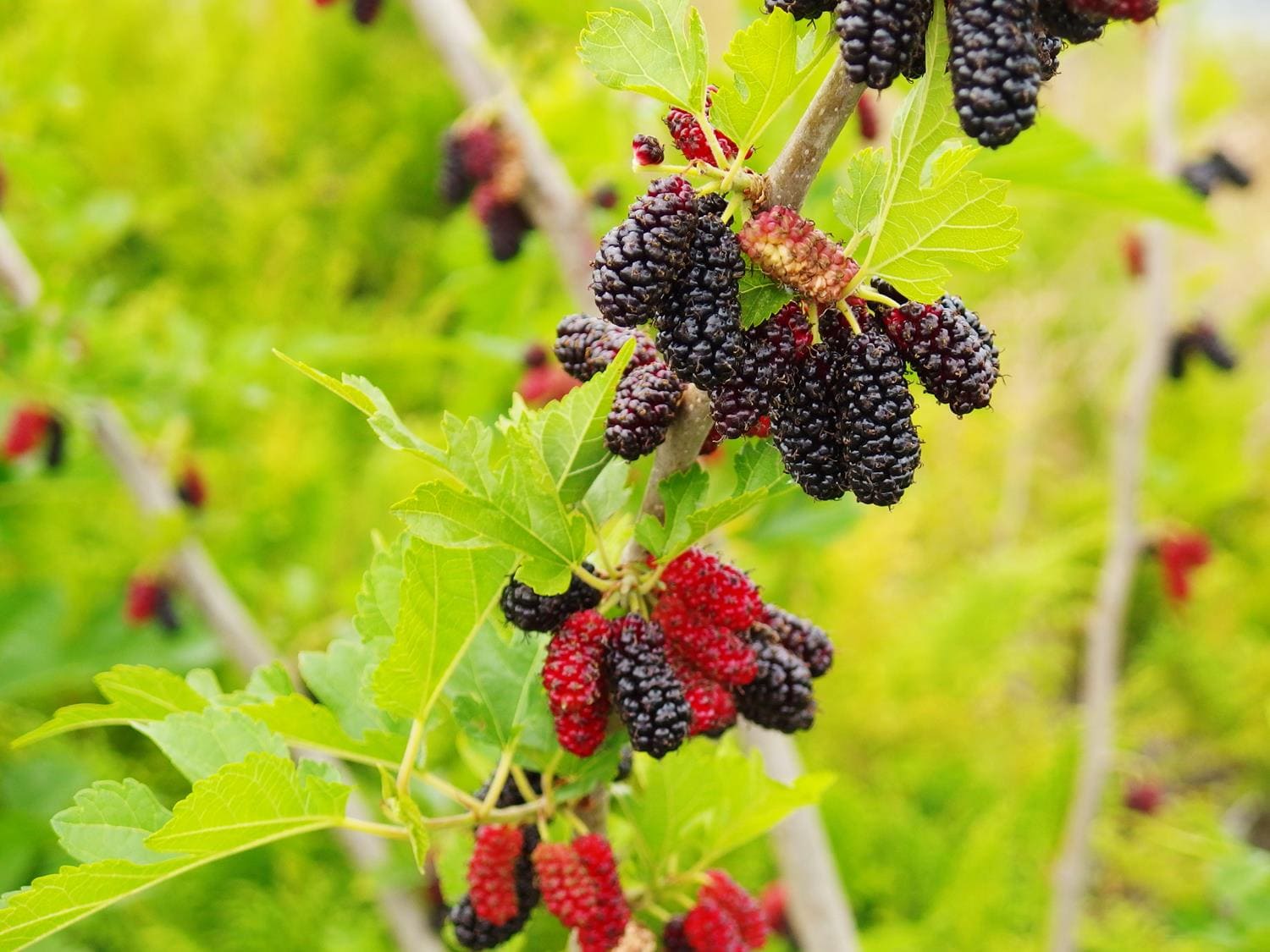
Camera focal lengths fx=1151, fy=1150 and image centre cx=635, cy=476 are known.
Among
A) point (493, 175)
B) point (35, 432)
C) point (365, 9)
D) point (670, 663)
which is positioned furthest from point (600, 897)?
point (35, 432)

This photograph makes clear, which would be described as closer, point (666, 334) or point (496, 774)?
point (666, 334)

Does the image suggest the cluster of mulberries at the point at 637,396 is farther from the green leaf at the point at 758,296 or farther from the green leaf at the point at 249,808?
the green leaf at the point at 249,808

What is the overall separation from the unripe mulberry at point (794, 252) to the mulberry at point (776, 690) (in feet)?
0.64

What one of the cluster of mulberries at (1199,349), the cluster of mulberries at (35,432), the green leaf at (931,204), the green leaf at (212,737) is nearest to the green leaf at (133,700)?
the green leaf at (212,737)

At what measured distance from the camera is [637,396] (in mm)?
491

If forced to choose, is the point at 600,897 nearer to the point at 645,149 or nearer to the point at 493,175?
the point at 645,149

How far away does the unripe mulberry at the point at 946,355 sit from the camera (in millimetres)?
461

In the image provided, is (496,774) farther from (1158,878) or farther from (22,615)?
(1158,878)

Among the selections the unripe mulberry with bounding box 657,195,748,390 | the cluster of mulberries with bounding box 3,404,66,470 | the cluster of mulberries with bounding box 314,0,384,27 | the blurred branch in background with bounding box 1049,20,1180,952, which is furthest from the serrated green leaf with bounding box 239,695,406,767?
the blurred branch in background with bounding box 1049,20,1180,952

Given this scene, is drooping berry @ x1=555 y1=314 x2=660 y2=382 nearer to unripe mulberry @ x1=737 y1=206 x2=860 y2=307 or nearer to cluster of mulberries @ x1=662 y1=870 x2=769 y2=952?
unripe mulberry @ x1=737 y1=206 x2=860 y2=307

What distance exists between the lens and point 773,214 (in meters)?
0.45

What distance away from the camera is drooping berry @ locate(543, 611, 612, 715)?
0.52 metres

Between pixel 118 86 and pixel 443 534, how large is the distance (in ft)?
11.9

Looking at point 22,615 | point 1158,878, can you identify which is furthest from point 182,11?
point 1158,878
